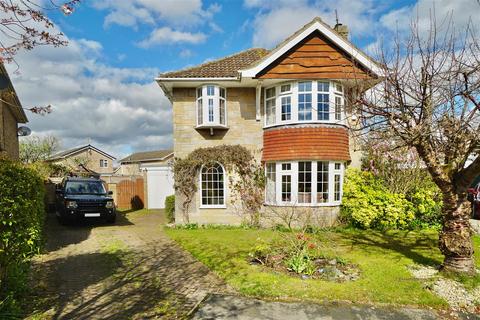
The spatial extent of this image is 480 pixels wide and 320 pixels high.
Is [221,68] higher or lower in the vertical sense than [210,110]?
higher

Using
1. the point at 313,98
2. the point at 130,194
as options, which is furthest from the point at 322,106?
the point at 130,194

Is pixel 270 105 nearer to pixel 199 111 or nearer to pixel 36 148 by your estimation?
pixel 199 111

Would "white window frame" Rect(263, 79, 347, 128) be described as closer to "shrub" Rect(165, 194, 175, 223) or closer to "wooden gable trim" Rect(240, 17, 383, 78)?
"wooden gable trim" Rect(240, 17, 383, 78)

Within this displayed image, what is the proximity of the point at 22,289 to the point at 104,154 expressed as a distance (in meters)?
56.5

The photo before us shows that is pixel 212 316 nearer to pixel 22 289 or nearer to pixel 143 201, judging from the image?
pixel 22 289

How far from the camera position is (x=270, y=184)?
12.5m

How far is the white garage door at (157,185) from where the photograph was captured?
19844mm

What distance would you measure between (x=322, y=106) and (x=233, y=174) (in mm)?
4696

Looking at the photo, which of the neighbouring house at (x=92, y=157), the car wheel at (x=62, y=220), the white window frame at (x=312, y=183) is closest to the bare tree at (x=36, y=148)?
the neighbouring house at (x=92, y=157)

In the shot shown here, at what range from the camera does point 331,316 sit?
465cm

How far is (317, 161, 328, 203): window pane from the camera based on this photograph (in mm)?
11703

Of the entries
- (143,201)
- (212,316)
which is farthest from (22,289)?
(143,201)

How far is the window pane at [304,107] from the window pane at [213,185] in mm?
4131

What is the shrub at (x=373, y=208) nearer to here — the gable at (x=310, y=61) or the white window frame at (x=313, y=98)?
the white window frame at (x=313, y=98)
